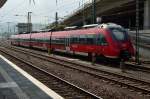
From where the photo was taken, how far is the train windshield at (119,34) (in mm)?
28469

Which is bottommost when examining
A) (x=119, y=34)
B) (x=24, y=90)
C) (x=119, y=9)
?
(x=24, y=90)

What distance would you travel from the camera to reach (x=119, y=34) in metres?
28.9

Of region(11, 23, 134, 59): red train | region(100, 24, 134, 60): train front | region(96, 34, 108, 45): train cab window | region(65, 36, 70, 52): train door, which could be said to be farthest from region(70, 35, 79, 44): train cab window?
region(100, 24, 134, 60): train front

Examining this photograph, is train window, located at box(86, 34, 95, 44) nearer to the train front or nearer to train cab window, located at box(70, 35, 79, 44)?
the train front

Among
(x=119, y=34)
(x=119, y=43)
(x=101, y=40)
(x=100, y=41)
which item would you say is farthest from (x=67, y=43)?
(x=119, y=43)

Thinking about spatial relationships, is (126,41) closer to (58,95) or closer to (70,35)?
(70,35)

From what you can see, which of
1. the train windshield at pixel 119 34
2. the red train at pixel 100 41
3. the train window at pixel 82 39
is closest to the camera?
the red train at pixel 100 41

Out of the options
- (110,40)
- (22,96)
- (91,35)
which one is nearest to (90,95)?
(22,96)

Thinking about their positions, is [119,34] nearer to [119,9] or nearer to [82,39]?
[82,39]

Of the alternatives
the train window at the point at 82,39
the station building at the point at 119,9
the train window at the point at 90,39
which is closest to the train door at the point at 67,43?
the train window at the point at 82,39

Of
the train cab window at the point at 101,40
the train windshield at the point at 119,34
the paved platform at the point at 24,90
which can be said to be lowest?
the paved platform at the point at 24,90

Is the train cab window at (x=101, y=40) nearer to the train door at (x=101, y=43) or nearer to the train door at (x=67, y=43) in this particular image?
the train door at (x=101, y=43)

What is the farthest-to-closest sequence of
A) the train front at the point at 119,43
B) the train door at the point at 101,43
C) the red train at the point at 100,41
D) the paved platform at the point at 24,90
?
the train door at the point at 101,43, the red train at the point at 100,41, the train front at the point at 119,43, the paved platform at the point at 24,90

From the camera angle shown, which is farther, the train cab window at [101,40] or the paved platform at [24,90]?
the train cab window at [101,40]
